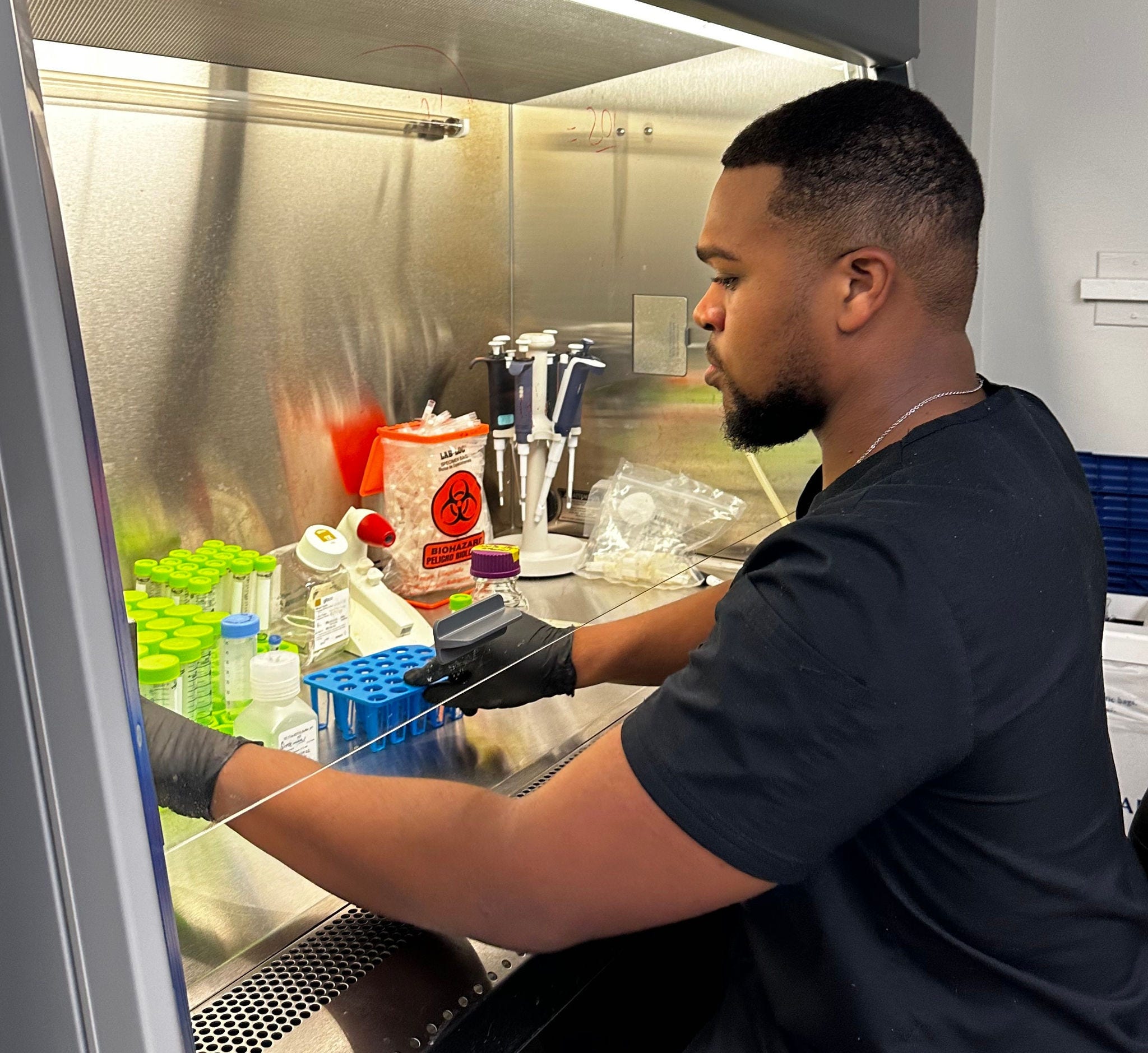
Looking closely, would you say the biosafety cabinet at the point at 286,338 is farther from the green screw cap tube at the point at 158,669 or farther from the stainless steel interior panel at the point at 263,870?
the green screw cap tube at the point at 158,669

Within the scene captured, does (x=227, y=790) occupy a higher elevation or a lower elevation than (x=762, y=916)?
higher

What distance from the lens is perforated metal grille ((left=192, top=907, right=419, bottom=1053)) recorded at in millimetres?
815

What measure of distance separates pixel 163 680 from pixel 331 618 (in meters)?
0.35

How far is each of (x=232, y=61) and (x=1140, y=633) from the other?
1744 mm

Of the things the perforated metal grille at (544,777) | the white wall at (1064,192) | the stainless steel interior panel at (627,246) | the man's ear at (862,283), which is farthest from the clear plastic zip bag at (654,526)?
the white wall at (1064,192)

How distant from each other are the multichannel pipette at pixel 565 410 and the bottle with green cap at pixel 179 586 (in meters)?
0.59

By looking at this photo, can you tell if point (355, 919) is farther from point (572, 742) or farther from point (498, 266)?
point (498, 266)

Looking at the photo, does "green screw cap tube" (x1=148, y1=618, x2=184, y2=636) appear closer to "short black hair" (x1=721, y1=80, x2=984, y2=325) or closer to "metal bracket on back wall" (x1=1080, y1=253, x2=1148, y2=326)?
"short black hair" (x1=721, y1=80, x2=984, y2=325)

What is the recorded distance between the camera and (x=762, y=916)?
37.8 inches

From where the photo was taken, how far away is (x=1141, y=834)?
1155 millimetres

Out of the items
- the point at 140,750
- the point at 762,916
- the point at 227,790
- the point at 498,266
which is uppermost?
the point at 498,266

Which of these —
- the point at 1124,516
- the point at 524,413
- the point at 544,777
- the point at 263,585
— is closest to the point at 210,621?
the point at 263,585

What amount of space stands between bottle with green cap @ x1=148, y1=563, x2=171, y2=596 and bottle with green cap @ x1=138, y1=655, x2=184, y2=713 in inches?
12.3

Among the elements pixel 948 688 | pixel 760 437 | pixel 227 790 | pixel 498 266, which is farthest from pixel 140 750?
pixel 498 266
